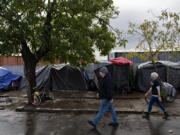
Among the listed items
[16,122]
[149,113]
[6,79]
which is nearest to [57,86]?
[6,79]

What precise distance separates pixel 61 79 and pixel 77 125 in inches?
324

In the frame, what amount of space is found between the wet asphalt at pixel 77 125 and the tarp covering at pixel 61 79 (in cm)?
638

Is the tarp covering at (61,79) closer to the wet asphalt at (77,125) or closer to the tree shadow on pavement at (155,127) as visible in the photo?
the wet asphalt at (77,125)

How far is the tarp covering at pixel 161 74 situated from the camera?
12.9m

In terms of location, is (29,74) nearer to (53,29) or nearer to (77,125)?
(53,29)

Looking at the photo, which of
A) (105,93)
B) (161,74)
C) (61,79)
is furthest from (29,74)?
(161,74)

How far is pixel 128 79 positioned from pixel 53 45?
6.38m

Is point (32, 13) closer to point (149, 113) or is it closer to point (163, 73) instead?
point (149, 113)

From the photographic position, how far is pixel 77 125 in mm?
6180

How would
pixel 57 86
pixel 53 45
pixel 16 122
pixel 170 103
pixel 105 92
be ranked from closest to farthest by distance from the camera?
pixel 105 92 → pixel 16 122 → pixel 53 45 → pixel 170 103 → pixel 57 86

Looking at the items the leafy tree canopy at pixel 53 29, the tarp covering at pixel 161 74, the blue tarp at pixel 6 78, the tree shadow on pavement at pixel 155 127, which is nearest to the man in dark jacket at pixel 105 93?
the tree shadow on pavement at pixel 155 127

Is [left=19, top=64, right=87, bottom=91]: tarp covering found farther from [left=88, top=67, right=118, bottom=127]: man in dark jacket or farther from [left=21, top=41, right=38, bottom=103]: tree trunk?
[left=88, top=67, right=118, bottom=127]: man in dark jacket

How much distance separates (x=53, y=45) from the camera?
8.32m

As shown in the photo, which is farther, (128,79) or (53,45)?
(128,79)
